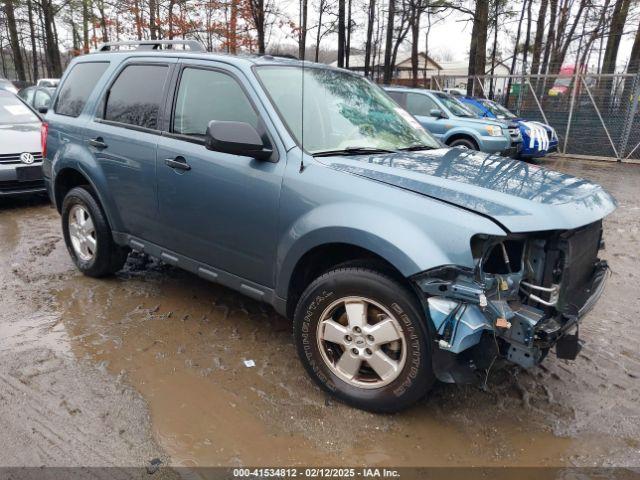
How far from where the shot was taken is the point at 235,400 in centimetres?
294

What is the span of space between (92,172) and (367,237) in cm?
276

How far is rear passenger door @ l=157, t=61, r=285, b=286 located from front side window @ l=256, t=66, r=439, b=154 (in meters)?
0.19

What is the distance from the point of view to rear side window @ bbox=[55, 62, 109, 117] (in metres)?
4.47

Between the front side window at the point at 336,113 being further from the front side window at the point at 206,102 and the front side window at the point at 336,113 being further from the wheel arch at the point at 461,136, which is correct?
the wheel arch at the point at 461,136

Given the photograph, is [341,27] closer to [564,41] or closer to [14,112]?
[14,112]

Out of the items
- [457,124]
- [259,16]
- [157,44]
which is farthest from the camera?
[259,16]

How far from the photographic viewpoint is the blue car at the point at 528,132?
41.9 ft

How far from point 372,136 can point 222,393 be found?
75.2 inches

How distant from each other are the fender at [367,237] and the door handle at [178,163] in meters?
0.96

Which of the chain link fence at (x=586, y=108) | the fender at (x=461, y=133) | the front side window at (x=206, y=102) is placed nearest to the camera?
the front side window at (x=206, y=102)

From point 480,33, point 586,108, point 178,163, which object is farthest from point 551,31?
point 178,163

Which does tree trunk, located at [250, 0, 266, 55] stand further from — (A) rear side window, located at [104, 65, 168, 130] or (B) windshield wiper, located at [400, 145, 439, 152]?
(B) windshield wiper, located at [400, 145, 439, 152]

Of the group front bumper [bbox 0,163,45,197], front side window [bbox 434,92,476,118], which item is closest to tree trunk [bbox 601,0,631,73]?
front side window [bbox 434,92,476,118]

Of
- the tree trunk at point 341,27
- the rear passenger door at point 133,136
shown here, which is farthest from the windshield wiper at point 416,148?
the tree trunk at point 341,27
